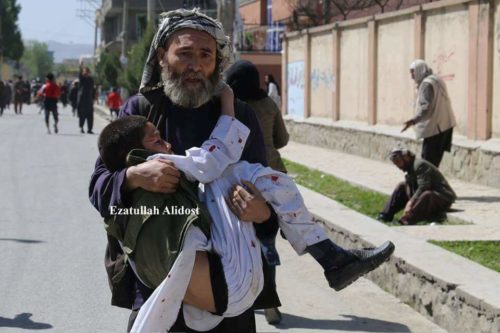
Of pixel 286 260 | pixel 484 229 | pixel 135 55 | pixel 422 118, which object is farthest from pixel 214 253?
pixel 135 55

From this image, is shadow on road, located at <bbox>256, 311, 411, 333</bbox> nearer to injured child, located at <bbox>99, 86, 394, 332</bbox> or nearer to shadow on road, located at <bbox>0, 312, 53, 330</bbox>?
shadow on road, located at <bbox>0, 312, 53, 330</bbox>

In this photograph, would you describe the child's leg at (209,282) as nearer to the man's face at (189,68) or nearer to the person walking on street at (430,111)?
the man's face at (189,68)

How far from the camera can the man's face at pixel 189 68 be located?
11.8 feet

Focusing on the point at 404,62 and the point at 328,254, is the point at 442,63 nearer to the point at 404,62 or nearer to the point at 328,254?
the point at 404,62

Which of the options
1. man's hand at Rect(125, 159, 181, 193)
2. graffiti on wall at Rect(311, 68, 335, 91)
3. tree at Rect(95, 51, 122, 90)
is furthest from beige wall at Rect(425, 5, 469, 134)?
tree at Rect(95, 51, 122, 90)

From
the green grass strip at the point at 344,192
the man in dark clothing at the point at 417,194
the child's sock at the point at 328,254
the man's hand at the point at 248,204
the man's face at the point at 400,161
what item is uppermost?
the man's hand at the point at 248,204

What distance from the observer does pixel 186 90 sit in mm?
3578

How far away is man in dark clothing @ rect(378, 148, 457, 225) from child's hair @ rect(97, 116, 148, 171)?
735cm

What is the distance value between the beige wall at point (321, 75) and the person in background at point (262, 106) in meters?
16.0

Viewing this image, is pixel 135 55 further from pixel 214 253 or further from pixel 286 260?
pixel 214 253

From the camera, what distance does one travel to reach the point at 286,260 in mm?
9266

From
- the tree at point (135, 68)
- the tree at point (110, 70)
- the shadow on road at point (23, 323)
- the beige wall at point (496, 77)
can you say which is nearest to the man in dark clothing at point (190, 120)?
the shadow on road at point (23, 323)

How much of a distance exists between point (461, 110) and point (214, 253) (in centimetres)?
1236

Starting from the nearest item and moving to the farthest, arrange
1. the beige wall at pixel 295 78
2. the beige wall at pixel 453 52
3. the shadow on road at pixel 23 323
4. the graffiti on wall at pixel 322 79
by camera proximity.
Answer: the shadow on road at pixel 23 323 → the beige wall at pixel 453 52 → the graffiti on wall at pixel 322 79 → the beige wall at pixel 295 78
